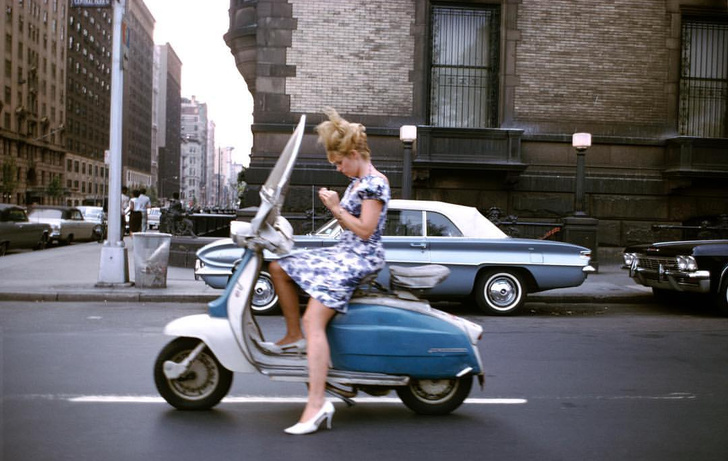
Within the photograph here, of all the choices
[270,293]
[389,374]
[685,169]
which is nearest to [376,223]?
[389,374]

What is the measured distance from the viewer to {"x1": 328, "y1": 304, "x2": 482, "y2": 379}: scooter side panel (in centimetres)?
466

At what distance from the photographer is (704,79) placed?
19531 millimetres

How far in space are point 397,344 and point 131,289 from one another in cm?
796

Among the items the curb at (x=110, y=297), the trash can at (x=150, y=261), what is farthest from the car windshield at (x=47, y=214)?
the curb at (x=110, y=297)

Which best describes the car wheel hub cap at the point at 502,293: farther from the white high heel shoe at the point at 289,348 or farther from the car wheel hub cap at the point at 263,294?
the white high heel shoe at the point at 289,348

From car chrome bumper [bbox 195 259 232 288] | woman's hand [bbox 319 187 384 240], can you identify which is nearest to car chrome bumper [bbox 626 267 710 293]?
car chrome bumper [bbox 195 259 232 288]

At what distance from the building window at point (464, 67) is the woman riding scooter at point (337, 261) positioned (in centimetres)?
1434

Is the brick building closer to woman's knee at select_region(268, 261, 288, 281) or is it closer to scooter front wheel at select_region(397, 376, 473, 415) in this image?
scooter front wheel at select_region(397, 376, 473, 415)

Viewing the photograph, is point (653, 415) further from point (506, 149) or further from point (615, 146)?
point (615, 146)

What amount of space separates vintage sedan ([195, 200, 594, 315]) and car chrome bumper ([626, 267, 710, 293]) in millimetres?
1175

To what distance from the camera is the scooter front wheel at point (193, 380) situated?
15.7ft

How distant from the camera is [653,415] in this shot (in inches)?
204

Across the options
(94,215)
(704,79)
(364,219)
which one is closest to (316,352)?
(364,219)

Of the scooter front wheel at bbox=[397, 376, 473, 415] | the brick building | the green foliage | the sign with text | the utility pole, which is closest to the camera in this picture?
the scooter front wheel at bbox=[397, 376, 473, 415]
